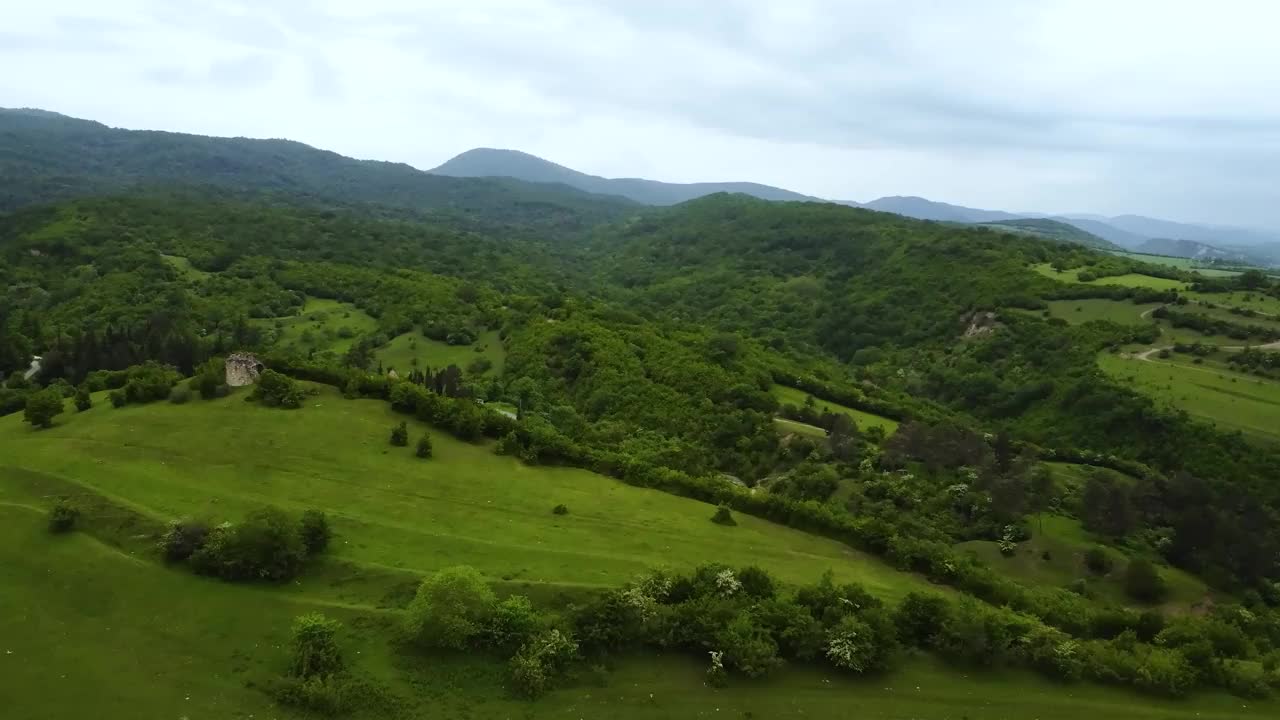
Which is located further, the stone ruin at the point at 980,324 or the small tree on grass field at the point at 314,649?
the stone ruin at the point at 980,324

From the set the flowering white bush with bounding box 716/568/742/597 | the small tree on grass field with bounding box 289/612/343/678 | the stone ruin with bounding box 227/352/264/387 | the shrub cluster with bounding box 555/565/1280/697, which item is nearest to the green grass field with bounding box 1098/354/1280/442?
the shrub cluster with bounding box 555/565/1280/697

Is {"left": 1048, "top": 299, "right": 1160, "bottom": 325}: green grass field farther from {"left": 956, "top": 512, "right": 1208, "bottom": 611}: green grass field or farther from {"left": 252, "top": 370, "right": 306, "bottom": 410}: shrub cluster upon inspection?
{"left": 252, "top": 370, "right": 306, "bottom": 410}: shrub cluster

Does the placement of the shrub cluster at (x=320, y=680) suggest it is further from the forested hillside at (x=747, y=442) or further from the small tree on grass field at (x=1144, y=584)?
the small tree on grass field at (x=1144, y=584)

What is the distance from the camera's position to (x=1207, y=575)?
1962 inches

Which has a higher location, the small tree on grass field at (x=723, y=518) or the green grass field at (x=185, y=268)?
the green grass field at (x=185, y=268)

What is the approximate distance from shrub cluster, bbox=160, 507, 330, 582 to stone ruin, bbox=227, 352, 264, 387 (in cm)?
2224

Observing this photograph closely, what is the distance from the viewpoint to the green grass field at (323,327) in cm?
11331

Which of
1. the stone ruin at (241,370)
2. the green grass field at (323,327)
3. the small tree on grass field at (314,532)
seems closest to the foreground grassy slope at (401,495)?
the small tree on grass field at (314,532)

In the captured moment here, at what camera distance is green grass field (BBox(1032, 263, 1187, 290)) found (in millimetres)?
126438

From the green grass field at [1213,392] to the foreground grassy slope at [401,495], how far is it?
62.2 m

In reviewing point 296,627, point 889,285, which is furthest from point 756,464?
point 889,285

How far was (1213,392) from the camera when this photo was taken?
83.4m

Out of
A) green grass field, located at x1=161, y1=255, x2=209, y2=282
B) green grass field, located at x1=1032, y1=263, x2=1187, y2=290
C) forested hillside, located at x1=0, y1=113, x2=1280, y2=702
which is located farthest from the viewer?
green grass field, located at x1=161, y1=255, x2=209, y2=282

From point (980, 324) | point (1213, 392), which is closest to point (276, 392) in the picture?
point (1213, 392)
